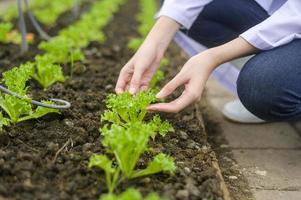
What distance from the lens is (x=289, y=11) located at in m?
2.29

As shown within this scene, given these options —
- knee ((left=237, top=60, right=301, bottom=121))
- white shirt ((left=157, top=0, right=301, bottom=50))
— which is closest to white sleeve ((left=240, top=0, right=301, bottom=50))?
white shirt ((left=157, top=0, right=301, bottom=50))

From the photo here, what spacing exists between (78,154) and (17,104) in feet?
1.21

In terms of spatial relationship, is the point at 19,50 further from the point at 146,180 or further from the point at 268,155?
the point at 146,180

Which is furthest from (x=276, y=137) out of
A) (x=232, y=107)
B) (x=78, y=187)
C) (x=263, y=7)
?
(x=78, y=187)

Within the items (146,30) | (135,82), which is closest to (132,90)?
(135,82)

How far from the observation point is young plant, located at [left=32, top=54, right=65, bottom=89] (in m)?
2.92

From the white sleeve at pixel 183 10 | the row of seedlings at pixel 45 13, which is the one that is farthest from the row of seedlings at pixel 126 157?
the row of seedlings at pixel 45 13

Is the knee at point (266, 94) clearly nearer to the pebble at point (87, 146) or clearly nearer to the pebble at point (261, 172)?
the pebble at point (261, 172)

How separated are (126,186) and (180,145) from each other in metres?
0.58

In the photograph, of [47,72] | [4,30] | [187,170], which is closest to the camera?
[187,170]

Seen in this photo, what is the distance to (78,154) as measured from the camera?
2.07 metres

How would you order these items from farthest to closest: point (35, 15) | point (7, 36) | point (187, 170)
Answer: point (35, 15) → point (7, 36) → point (187, 170)

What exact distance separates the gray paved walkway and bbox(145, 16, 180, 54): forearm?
2.29ft

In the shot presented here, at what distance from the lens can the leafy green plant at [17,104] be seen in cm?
219
